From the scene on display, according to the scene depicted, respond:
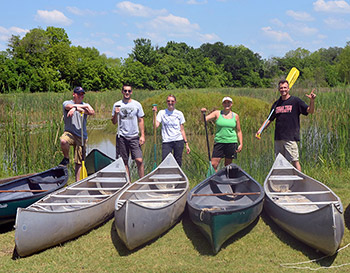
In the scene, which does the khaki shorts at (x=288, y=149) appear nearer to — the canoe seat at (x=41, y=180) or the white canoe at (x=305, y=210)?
the white canoe at (x=305, y=210)

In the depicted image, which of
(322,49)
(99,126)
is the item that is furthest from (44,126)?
(322,49)

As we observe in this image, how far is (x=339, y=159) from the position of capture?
21.9ft

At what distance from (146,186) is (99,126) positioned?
1128cm

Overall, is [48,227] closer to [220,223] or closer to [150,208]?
[150,208]

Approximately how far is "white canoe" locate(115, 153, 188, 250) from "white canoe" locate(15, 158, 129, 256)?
0.36 metres

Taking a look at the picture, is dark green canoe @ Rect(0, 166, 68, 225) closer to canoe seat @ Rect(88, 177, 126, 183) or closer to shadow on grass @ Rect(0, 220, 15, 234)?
shadow on grass @ Rect(0, 220, 15, 234)

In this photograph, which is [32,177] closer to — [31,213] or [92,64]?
[31,213]

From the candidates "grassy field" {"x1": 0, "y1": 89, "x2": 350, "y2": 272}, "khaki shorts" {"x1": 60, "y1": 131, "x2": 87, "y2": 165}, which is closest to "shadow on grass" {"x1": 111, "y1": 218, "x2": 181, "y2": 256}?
"grassy field" {"x1": 0, "y1": 89, "x2": 350, "y2": 272}

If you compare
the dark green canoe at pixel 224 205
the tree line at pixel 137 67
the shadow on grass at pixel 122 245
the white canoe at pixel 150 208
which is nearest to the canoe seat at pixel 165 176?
the white canoe at pixel 150 208

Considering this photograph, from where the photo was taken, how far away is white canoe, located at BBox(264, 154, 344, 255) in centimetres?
341

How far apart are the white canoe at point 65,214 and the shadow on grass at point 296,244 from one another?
1955 millimetres

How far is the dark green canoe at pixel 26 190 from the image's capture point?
4.17 metres

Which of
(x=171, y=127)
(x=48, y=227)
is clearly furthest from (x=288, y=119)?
(x=48, y=227)

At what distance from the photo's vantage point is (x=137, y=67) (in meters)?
37.5
